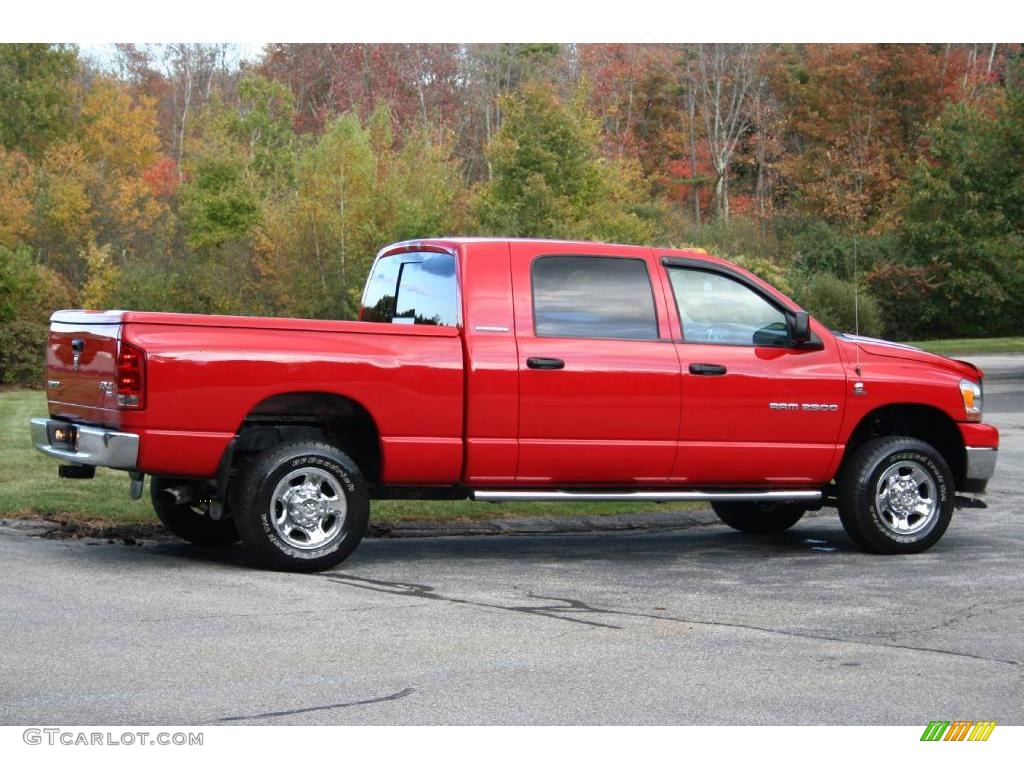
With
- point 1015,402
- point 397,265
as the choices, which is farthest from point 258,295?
point 397,265

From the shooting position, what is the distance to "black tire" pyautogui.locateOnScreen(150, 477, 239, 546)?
34.7 feet

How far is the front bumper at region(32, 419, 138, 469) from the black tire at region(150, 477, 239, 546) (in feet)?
2.91

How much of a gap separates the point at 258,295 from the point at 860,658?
106 ft

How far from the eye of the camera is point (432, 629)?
774 centimetres

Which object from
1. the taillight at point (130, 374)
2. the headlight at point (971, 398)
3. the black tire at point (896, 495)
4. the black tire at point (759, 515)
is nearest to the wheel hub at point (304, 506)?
the taillight at point (130, 374)

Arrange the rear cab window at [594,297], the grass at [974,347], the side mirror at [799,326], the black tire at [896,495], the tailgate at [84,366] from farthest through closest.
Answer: the grass at [974,347] < the black tire at [896,495] < the side mirror at [799,326] < the rear cab window at [594,297] < the tailgate at [84,366]

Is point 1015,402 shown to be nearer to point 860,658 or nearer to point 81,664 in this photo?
point 860,658

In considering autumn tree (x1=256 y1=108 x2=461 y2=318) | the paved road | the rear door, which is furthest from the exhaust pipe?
autumn tree (x1=256 y1=108 x2=461 y2=318)

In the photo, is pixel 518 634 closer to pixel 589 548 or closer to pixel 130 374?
pixel 130 374

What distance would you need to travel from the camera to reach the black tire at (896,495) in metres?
10.6

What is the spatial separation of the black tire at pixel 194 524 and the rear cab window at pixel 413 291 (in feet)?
6.02

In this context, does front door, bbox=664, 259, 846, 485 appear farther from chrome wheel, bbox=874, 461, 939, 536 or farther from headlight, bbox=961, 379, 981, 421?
headlight, bbox=961, 379, 981, 421

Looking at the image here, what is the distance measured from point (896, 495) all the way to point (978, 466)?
725 millimetres

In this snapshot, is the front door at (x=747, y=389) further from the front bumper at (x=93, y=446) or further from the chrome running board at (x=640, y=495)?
the front bumper at (x=93, y=446)
